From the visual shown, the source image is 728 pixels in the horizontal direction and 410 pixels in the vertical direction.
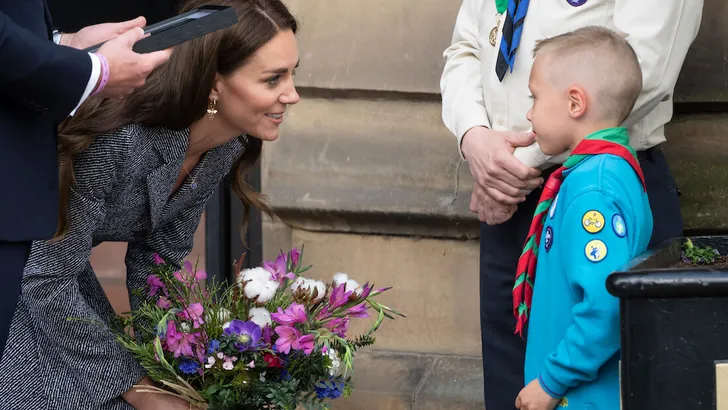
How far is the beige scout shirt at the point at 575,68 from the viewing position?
2.54 m

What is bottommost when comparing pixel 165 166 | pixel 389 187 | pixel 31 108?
pixel 389 187

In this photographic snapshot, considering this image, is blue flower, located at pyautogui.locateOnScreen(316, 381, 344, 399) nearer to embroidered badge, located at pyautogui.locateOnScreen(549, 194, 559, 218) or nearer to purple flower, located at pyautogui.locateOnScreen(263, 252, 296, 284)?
purple flower, located at pyautogui.locateOnScreen(263, 252, 296, 284)

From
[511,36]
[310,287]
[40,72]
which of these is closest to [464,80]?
[511,36]

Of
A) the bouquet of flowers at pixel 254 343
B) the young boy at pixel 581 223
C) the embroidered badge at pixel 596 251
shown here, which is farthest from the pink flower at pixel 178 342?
the embroidered badge at pixel 596 251

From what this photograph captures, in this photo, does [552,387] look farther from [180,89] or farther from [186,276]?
[180,89]

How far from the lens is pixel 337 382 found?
2.50m

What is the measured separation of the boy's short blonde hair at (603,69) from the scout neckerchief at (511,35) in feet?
0.86

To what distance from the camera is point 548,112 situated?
2412 millimetres

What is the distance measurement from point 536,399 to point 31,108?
45.3 inches

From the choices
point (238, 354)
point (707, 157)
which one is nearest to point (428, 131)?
point (707, 157)

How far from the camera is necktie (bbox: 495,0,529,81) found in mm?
2686

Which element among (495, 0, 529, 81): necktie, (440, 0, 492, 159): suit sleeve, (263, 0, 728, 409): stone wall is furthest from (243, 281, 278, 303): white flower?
(263, 0, 728, 409): stone wall

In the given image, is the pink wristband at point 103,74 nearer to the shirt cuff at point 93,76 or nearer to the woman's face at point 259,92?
the shirt cuff at point 93,76

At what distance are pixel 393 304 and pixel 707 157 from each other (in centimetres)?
114
